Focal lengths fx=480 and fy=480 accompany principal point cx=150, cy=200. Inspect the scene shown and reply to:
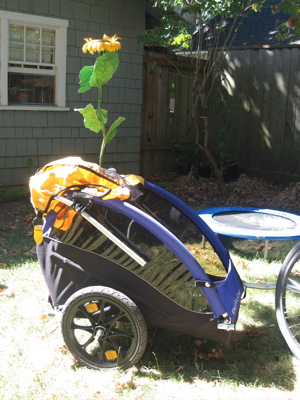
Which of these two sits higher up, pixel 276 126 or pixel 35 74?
pixel 35 74

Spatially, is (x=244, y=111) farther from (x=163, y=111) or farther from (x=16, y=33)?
(x=16, y=33)

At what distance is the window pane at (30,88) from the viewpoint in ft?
26.6

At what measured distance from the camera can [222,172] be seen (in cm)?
938

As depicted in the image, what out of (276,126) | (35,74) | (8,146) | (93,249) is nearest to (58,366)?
(93,249)

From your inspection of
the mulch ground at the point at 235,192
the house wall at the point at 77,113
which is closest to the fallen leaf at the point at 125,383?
the mulch ground at the point at 235,192

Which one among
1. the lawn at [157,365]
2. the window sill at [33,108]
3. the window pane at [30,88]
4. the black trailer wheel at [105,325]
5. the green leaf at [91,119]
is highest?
the window pane at [30,88]

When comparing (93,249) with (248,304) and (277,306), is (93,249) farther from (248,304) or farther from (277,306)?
(248,304)

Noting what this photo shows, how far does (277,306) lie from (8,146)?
6042 mm

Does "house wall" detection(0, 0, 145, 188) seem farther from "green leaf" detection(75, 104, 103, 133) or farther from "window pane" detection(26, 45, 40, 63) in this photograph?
"green leaf" detection(75, 104, 103, 133)

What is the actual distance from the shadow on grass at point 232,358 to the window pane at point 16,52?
5936 mm

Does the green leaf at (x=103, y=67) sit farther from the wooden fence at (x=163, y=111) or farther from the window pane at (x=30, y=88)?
the wooden fence at (x=163, y=111)

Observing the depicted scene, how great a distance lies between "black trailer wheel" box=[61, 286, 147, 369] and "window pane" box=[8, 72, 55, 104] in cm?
584

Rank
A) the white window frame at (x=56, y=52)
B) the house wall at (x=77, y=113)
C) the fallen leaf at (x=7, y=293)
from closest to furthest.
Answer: the fallen leaf at (x=7, y=293) → the white window frame at (x=56, y=52) → the house wall at (x=77, y=113)

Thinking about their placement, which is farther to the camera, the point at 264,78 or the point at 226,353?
the point at 264,78
